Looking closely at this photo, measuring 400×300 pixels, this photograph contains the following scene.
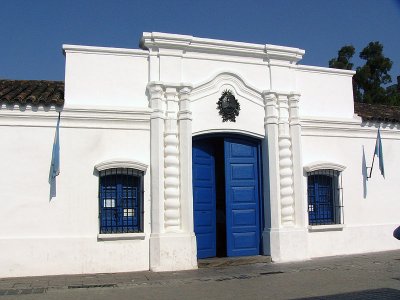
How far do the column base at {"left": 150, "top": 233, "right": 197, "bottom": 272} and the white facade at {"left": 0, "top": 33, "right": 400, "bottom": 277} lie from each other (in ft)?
0.08

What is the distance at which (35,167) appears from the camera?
10.2m

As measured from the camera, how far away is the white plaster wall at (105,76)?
35.6ft

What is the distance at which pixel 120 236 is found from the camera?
34.2 feet

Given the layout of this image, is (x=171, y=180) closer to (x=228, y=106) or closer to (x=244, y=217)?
(x=244, y=217)

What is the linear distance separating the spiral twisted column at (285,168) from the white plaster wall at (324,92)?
0.71 meters

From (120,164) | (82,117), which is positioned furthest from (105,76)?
(120,164)

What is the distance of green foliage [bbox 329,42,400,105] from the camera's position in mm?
28891

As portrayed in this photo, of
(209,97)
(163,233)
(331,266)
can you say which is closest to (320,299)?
(331,266)

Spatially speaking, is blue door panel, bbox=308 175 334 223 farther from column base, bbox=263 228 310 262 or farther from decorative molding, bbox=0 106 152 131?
decorative molding, bbox=0 106 152 131

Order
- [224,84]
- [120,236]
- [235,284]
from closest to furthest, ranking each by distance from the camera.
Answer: [235,284]
[120,236]
[224,84]

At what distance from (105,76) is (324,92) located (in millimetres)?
5768

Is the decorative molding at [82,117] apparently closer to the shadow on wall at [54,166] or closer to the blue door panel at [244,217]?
the shadow on wall at [54,166]

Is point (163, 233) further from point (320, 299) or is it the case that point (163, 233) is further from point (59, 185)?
point (320, 299)

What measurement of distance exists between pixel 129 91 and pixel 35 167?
266cm
